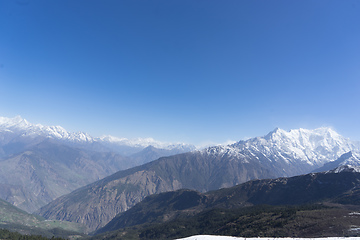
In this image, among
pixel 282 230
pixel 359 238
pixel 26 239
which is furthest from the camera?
pixel 26 239

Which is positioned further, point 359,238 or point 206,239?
point 206,239

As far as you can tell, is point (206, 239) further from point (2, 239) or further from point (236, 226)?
point (2, 239)

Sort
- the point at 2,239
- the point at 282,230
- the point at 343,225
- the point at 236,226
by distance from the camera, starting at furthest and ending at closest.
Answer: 1. the point at 236,226
2. the point at 2,239
3. the point at 282,230
4. the point at 343,225

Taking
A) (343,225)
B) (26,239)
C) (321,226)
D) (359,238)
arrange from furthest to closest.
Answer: (26,239)
(321,226)
(343,225)
(359,238)

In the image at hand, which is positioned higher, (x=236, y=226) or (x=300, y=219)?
(x=300, y=219)

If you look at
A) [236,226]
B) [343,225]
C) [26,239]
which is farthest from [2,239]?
[343,225]

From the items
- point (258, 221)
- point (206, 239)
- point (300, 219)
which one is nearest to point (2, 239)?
point (206, 239)

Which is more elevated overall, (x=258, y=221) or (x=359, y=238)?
(x=359, y=238)

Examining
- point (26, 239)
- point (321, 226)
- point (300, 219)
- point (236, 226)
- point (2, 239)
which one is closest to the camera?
point (321, 226)

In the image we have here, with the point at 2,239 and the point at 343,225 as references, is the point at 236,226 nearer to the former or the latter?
the point at 343,225

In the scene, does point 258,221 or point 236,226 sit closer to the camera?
point 258,221
